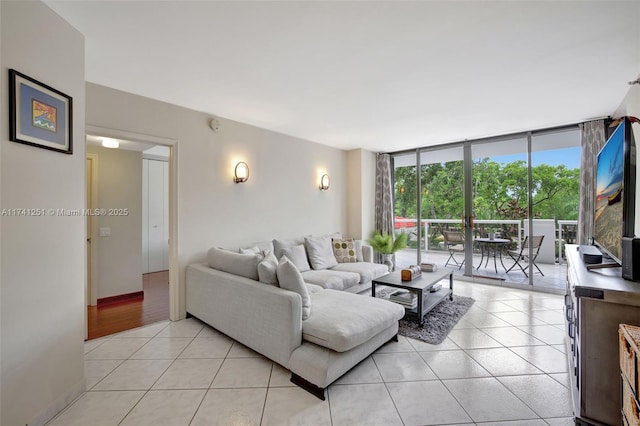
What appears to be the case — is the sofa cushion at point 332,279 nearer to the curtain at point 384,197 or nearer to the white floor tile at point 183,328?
the white floor tile at point 183,328

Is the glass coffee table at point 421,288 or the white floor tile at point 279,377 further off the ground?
the glass coffee table at point 421,288

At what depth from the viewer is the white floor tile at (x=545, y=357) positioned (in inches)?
86.6

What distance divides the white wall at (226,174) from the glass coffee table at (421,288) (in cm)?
186

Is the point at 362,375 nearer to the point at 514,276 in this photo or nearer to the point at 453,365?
the point at 453,365

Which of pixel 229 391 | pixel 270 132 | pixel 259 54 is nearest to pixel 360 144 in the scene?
pixel 270 132

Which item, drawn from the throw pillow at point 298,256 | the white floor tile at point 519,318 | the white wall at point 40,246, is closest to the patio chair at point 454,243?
the white floor tile at point 519,318

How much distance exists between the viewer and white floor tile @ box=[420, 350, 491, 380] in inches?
83.5

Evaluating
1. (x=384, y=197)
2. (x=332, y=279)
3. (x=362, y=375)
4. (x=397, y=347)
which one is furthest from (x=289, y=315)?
(x=384, y=197)

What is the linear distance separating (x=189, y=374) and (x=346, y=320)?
1.31 m

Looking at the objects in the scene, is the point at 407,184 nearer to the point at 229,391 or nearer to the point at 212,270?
the point at 212,270

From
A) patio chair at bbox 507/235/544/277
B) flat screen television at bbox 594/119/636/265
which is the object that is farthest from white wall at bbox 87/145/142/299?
patio chair at bbox 507/235/544/277

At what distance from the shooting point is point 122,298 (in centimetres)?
396

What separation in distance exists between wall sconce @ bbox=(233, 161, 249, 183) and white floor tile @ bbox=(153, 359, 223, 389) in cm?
220

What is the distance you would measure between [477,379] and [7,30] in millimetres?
3697
